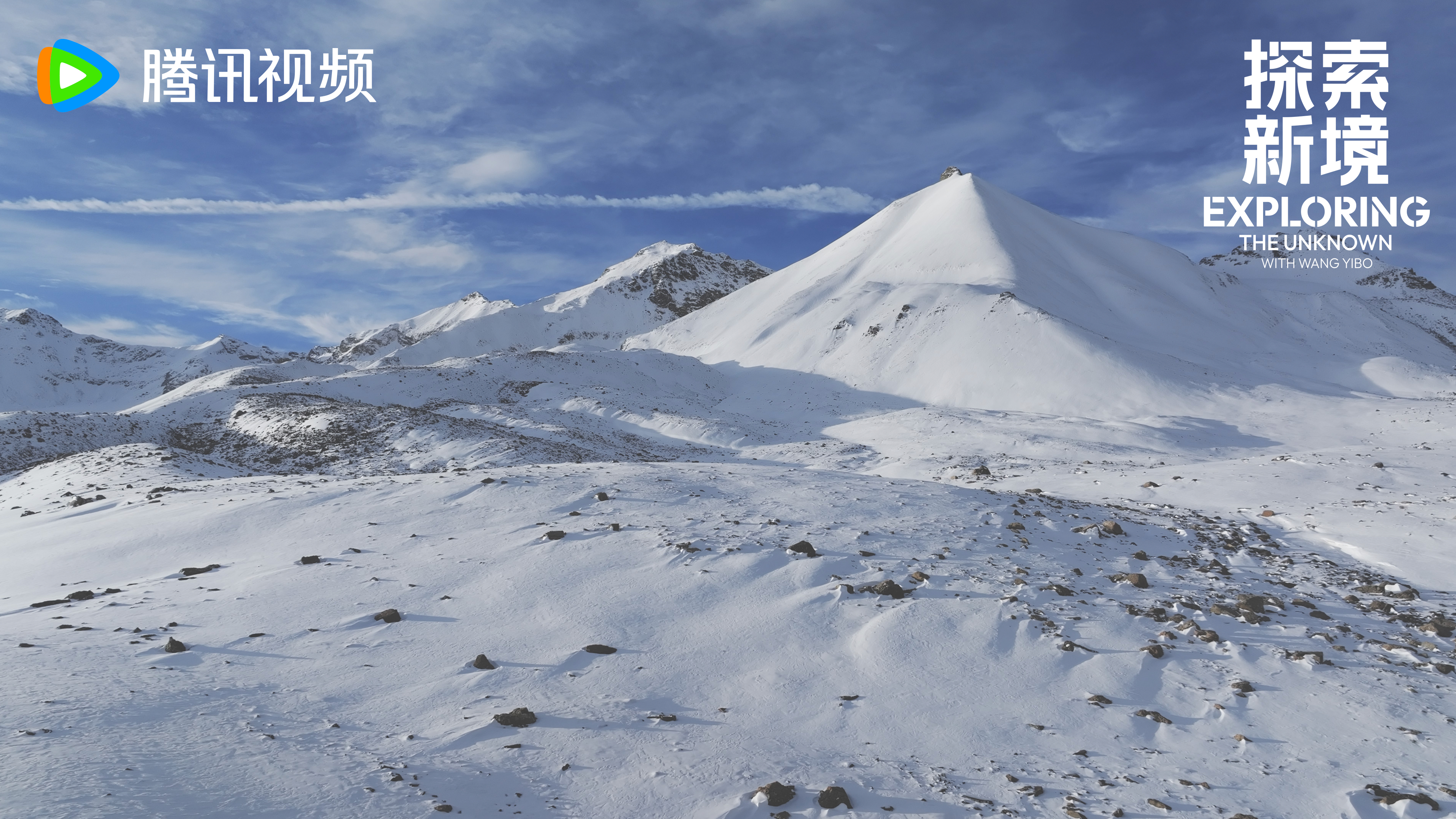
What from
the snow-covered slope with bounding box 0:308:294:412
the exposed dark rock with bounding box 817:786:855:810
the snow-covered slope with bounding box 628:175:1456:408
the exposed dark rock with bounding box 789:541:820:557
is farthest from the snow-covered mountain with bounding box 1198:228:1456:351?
the snow-covered slope with bounding box 0:308:294:412

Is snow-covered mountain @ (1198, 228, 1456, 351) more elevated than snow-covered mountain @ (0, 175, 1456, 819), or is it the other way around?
snow-covered mountain @ (1198, 228, 1456, 351)

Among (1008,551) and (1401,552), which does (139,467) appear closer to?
(1008,551)

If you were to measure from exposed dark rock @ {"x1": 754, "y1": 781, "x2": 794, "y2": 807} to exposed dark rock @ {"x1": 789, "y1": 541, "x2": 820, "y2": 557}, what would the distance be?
4888 millimetres

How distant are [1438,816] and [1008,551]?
19.6 ft

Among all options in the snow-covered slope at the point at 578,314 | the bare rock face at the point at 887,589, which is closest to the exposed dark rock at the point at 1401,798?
the bare rock face at the point at 887,589

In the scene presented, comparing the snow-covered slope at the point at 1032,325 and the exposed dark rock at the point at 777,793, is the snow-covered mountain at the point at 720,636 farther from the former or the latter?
the snow-covered slope at the point at 1032,325

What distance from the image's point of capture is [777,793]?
205 inches

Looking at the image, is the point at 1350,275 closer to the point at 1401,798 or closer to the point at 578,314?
the point at 578,314

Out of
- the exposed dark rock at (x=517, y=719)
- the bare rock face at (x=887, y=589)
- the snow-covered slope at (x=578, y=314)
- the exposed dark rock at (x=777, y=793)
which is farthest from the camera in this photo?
the snow-covered slope at (x=578, y=314)

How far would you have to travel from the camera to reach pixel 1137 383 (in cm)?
4172

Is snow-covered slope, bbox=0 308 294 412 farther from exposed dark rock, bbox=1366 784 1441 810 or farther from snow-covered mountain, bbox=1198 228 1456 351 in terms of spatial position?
snow-covered mountain, bbox=1198 228 1456 351

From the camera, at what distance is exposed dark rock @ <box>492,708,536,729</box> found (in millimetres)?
6016

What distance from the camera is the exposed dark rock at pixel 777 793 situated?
17.0 feet

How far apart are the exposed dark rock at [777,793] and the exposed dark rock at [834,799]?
0.23 metres
